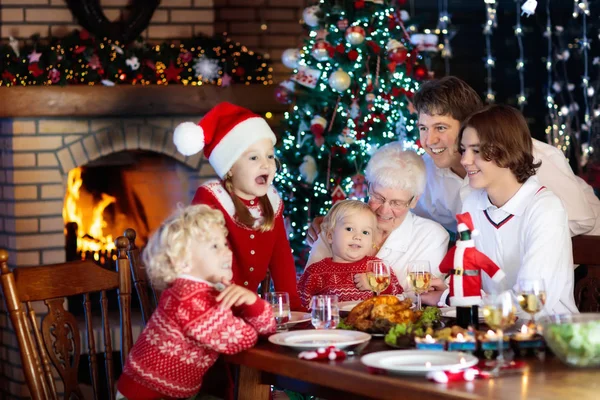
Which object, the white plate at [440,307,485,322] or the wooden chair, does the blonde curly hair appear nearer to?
the wooden chair

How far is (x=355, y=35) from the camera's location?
482 centimetres

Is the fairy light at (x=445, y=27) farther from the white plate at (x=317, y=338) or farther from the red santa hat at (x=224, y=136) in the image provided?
the white plate at (x=317, y=338)

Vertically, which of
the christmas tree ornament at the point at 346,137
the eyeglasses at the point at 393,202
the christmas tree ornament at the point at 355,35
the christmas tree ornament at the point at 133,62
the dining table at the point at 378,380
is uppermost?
the christmas tree ornament at the point at 355,35

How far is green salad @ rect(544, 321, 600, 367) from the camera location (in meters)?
2.13

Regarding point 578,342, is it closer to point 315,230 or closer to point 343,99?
point 315,230

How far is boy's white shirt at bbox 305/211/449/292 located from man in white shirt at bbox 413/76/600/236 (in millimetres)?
163

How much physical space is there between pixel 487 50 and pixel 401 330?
5.41 meters

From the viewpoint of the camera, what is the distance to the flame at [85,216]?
17.6 ft

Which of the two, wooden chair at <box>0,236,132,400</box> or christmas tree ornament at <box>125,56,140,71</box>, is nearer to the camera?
wooden chair at <box>0,236,132,400</box>

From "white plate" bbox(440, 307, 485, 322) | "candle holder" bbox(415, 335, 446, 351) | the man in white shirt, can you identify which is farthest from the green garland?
"candle holder" bbox(415, 335, 446, 351)

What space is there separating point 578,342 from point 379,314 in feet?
2.00

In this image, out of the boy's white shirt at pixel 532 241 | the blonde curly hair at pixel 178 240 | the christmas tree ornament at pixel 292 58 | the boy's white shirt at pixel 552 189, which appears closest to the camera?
the blonde curly hair at pixel 178 240

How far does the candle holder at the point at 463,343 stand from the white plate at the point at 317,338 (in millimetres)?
230

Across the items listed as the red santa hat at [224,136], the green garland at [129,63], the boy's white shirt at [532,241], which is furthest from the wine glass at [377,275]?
the green garland at [129,63]
